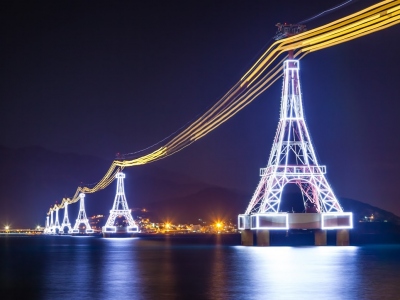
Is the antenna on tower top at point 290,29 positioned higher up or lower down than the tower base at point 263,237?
higher up

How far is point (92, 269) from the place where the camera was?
146 ft

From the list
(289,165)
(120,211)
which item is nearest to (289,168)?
(289,165)

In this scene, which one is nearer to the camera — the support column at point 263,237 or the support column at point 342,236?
the support column at point 263,237

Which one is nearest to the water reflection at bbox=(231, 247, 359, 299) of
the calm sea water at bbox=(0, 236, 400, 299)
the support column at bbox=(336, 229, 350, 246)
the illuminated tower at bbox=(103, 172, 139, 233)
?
the calm sea water at bbox=(0, 236, 400, 299)

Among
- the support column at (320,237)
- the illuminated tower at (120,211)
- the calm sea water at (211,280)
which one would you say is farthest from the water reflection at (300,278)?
the illuminated tower at (120,211)

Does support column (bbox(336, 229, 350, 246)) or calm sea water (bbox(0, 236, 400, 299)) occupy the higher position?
support column (bbox(336, 229, 350, 246))

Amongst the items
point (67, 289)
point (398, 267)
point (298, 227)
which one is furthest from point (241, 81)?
point (67, 289)

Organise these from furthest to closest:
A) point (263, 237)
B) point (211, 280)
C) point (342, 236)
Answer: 1. point (342, 236)
2. point (263, 237)
3. point (211, 280)

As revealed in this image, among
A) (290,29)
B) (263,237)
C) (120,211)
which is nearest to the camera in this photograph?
(290,29)

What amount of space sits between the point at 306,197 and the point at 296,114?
25.4 ft

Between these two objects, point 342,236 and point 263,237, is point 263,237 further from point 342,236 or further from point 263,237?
point 342,236

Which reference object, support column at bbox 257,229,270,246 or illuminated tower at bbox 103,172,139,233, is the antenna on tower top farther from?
illuminated tower at bbox 103,172,139,233

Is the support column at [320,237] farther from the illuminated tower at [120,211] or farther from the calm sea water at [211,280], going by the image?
the illuminated tower at [120,211]

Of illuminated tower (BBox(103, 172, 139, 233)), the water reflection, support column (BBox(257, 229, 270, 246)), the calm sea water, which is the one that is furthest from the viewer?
illuminated tower (BBox(103, 172, 139, 233))
